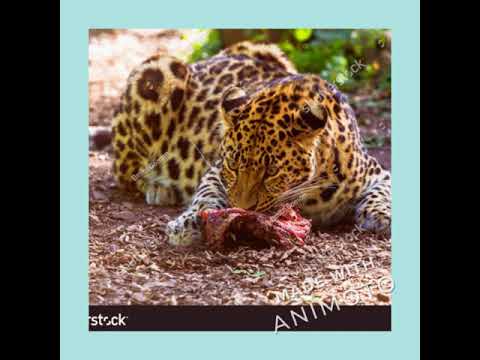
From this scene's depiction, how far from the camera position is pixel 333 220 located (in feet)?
32.3

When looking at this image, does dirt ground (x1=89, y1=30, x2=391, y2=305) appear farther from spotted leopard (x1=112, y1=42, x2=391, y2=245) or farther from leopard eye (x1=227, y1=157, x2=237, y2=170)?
leopard eye (x1=227, y1=157, x2=237, y2=170)

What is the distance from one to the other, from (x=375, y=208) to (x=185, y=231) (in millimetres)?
1886

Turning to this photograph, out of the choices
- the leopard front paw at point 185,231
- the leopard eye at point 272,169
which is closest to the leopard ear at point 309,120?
the leopard eye at point 272,169

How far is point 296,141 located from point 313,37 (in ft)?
9.90

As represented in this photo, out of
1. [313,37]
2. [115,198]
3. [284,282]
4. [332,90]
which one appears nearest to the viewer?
[284,282]

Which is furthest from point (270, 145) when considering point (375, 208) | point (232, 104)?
point (375, 208)

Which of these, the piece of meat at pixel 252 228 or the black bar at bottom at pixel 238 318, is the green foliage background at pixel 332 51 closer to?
the piece of meat at pixel 252 228

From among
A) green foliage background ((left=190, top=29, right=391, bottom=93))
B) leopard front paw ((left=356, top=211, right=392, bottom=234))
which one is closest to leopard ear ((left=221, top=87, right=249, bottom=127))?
green foliage background ((left=190, top=29, right=391, bottom=93))

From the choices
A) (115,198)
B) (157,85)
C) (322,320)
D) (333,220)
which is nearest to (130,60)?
(157,85)

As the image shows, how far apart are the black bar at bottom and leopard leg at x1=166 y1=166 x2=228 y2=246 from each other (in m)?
0.84

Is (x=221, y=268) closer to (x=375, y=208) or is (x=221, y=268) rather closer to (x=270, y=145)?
(x=270, y=145)

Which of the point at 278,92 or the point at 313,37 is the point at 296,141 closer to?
the point at 278,92

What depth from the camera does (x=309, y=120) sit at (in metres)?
9.01

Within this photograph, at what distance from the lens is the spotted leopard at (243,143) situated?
905cm
